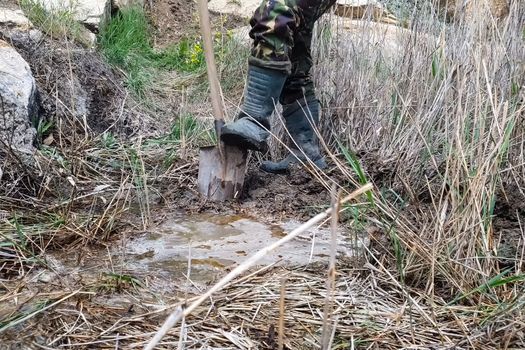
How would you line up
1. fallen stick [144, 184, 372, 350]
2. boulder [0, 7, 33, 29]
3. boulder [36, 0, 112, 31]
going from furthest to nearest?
boulder [36, 0, 112, 31]
boulder [0, 7, 33, 29]
fallen stick [144, 184, 372, 350]

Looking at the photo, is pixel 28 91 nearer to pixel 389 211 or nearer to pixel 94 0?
pixel 389 211

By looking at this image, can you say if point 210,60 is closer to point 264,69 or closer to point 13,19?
point 264,69

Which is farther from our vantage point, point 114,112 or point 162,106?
point 162,106

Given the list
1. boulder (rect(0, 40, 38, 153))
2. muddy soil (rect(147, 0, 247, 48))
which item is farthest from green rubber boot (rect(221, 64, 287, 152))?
muddy soil (rect(147, 0, 247, 48))

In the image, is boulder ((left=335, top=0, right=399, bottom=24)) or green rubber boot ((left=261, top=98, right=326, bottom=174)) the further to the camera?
boulder ((left=335, top=0, right=399, bottom=24))

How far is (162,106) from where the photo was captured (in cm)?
394

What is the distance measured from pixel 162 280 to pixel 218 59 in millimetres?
3316

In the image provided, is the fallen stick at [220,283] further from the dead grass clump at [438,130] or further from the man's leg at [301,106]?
the man's leg at [301,106]

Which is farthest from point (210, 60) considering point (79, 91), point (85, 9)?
point (85, 9)

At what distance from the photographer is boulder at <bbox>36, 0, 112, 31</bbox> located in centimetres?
387

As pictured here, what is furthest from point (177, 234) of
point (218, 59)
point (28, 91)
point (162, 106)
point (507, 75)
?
point (218, 59)

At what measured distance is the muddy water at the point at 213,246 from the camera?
1.77 metres

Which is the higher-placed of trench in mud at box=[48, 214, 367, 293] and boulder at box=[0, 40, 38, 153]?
boulder at box=[0, 40, 38, 153]

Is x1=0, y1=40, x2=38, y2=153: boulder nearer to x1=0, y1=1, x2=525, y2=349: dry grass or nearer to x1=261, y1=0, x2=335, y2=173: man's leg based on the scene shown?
x1=0, y1=1, x2=525, y2=349: dry grass
